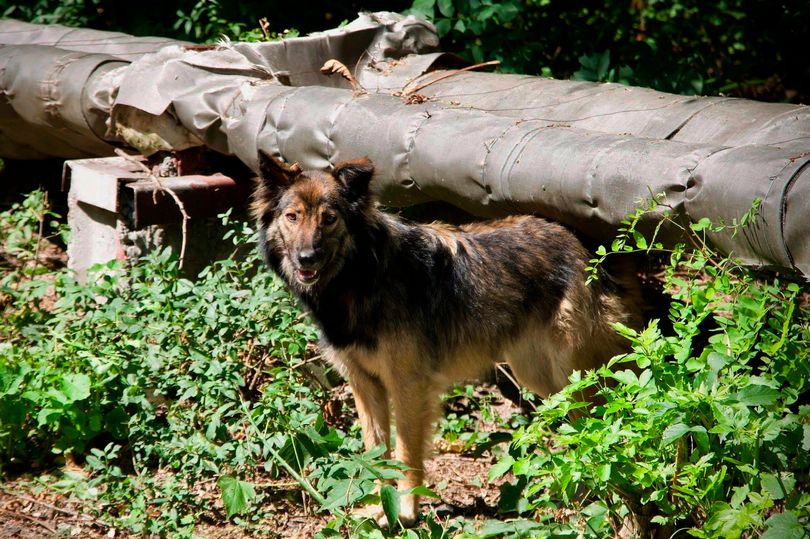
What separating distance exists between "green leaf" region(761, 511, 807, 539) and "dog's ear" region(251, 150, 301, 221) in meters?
3.06

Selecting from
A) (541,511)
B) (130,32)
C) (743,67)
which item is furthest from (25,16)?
(541,511)

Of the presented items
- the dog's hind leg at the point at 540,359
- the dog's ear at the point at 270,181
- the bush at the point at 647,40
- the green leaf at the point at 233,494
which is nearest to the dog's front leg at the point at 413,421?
the dog's hind leg at the point at 540,359

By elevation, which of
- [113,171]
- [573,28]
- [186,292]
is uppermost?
[573,28]

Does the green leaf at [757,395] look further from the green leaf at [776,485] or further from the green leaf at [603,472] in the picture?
the green leaf at [603,472]

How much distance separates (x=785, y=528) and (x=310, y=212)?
284 centimetres

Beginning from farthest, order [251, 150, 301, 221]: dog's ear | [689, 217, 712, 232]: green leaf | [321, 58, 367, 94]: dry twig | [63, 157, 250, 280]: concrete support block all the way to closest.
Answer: [321, 58, 367, 94]: dry twig < [63, 157, 250, 280]: concrete support block < [251, 150, 301, 221]: dog's ear < [689, 217, 712, 232]: green leaf

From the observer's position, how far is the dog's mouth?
4591mm

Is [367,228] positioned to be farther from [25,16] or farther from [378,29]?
[25,16]

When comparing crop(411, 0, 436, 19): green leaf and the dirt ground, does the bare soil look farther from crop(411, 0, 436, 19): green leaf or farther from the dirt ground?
crop(411, 0, 436, 19): green leaf

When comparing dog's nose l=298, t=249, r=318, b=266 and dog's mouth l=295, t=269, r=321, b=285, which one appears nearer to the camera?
dog's nose l=298, t=249, r=318, b=266

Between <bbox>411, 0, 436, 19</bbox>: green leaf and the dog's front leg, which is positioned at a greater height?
<bbox>411, 0, 436, 19</bbox>: green leaf

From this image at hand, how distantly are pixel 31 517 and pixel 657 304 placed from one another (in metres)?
4.30

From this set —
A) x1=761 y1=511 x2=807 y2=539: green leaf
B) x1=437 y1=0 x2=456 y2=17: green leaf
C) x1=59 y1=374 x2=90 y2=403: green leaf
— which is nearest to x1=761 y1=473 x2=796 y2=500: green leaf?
x1=761 y1=511 x2=807 y2=539: green leaf

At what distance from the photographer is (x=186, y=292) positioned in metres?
5.61
